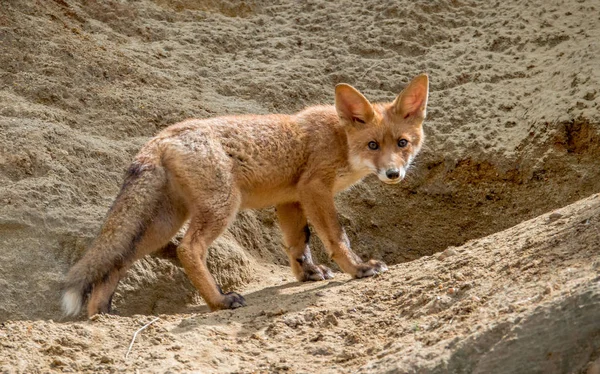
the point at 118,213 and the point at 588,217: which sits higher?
the point at 588,217

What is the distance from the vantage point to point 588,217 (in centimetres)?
417

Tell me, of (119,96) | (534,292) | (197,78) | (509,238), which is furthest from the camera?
(197,78)

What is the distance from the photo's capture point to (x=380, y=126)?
5.92 meters

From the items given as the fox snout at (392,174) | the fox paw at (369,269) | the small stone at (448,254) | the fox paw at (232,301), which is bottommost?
the fox paw at (232,301)

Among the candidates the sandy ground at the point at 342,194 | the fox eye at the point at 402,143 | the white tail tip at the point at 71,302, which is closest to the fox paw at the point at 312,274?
the sandy ground at the point at 342,194

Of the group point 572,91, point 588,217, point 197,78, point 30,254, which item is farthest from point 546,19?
point 30,254

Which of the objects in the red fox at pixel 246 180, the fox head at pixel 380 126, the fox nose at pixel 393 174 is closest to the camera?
the red fox at pixel 246 180

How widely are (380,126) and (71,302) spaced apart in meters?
2.69

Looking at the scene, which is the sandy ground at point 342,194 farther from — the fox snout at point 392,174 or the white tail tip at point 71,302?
the fox snout at point 392,174

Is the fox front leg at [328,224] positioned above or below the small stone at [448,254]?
below

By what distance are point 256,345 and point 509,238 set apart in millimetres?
1736

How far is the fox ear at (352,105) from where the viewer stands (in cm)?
→ 585

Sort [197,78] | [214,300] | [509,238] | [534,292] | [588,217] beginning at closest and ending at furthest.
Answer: [534,292] < [588,217] < [509,238] < [214,300] < [197,78]

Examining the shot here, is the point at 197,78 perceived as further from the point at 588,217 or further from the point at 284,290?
the point at 588,217
